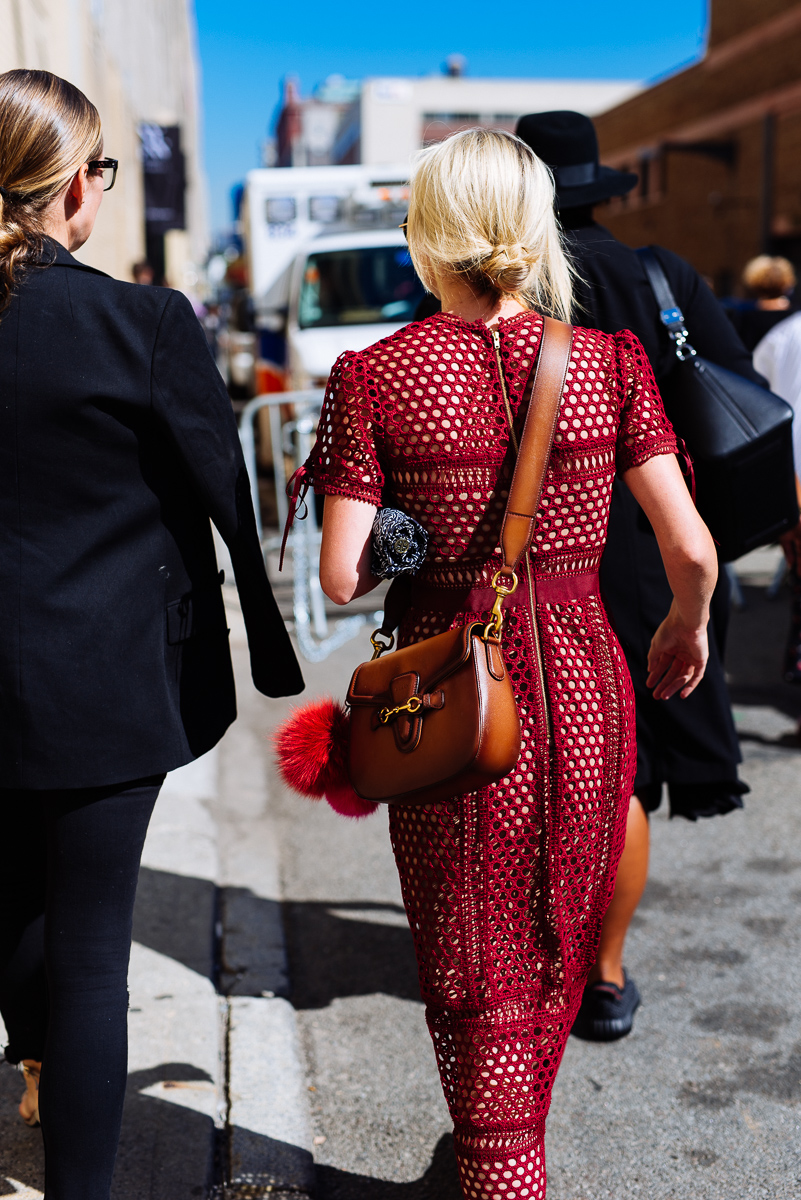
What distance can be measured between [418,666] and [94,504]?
0.59m

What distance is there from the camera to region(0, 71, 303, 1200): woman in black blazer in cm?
187

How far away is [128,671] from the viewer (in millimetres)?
1956

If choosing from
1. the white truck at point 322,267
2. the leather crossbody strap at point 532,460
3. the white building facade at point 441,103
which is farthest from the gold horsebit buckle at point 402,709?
the white building facade at point 441,103

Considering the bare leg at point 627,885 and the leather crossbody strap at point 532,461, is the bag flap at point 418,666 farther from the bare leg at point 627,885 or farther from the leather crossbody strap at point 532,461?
the bare leg at point 627,885

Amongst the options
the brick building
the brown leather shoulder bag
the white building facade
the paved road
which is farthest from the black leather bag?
the white building facade

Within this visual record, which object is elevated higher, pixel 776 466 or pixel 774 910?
pixel 776 466

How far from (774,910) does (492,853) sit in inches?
84.9

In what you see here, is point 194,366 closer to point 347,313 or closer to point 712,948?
point 712,948

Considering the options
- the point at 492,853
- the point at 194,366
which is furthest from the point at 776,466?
the point at 194,366

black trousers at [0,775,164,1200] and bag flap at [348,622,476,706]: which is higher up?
bag flap at [348,622,476,706]

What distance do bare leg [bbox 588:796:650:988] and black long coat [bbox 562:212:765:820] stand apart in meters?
0.11

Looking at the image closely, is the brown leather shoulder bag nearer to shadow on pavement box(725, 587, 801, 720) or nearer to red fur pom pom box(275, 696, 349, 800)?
red fur pom pom box(275, 696, 349, 800)

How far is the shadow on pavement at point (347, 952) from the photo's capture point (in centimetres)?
337

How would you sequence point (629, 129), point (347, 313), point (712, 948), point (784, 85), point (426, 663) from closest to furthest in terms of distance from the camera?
point (426, 663)
point (712, 948)
point (347, 313)
point (784, 85)
point (629, 129)
